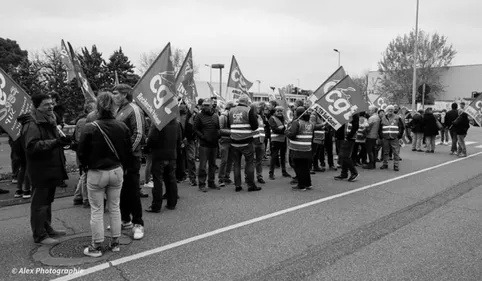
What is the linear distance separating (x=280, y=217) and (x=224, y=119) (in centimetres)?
351

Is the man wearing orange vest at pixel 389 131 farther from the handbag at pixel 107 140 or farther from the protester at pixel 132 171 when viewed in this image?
the handbag at pixel 107 140

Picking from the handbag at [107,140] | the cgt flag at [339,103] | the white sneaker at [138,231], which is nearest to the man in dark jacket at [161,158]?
the white sneaker at [138,231]

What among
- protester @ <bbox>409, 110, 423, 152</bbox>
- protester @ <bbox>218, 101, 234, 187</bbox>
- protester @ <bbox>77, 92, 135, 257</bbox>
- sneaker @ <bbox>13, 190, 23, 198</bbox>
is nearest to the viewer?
protester @ <bbox>77, 92, 135, 257</bbox>

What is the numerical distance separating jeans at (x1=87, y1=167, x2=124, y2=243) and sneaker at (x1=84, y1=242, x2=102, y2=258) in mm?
94

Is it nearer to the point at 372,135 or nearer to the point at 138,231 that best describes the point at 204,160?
the point at 138,231

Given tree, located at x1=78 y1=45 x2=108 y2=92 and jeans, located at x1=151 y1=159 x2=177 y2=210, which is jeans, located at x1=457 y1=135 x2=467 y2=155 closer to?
jeans, located at x1=151 y1=159 x2=177 y2=210

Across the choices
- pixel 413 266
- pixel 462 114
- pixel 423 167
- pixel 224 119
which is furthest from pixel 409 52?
pixel 413 266

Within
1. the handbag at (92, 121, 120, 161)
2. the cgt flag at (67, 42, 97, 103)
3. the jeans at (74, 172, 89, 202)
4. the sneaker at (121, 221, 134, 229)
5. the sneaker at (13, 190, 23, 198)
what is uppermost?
the cgt flag at (67, 42, 97, 103)

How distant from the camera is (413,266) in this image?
4.13m

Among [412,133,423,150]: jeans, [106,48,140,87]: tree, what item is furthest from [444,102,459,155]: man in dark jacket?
[106,48,140,87]: tree

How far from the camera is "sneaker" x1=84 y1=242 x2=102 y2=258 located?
433 cm

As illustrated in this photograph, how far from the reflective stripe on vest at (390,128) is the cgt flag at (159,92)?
7212 millimetres

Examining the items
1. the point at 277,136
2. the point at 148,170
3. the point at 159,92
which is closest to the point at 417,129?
the point at 277,136

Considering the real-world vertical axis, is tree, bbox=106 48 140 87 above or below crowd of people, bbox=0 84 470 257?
above
